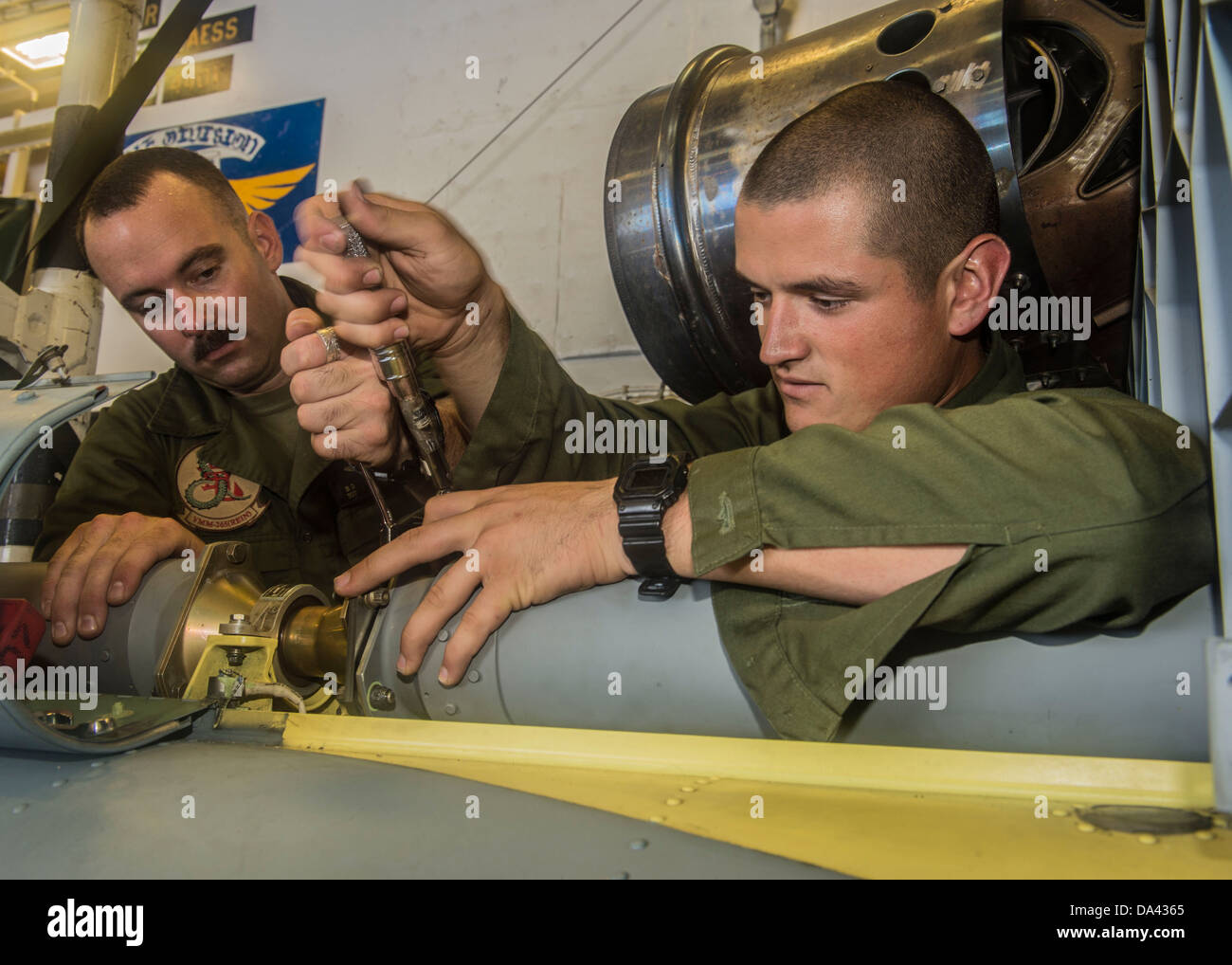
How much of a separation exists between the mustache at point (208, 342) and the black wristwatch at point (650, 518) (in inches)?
47.6

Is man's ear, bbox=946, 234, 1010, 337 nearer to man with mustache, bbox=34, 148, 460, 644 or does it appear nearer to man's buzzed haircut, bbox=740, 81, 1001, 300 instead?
man's buzzed haircut, bbox=740, 81, 1001, 300

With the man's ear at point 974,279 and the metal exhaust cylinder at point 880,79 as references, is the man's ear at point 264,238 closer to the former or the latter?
the metal exhaust cylinder at point 880,79

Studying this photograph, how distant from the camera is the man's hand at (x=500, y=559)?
2.58ft

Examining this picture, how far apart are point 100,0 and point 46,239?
0.74 m

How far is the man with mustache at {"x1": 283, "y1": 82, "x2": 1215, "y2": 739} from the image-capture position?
0.63 meters

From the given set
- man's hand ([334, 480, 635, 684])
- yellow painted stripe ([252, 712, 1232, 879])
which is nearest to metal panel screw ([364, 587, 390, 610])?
man's hand ([334, 480, 635, 684])

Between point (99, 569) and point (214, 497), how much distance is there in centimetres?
67

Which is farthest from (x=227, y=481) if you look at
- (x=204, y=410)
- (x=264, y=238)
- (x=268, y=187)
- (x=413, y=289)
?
(x=268, y=187)

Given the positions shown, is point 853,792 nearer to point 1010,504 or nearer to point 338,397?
point 1010,504
